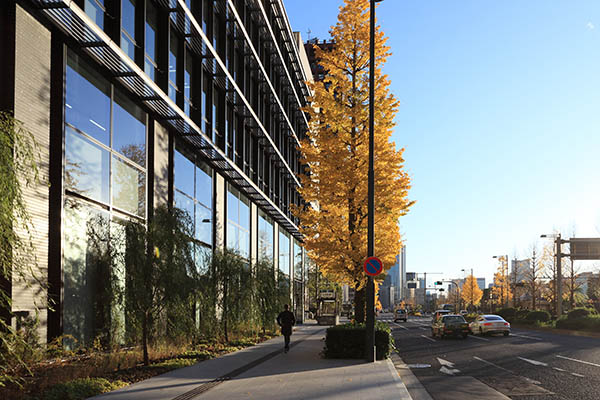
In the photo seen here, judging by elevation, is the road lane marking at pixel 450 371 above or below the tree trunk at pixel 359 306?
below

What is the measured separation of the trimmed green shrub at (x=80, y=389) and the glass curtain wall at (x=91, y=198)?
127 inches

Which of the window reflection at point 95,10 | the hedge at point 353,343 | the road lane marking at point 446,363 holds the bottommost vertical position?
the road lane marking at point 446,363

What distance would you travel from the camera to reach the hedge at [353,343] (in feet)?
63.0

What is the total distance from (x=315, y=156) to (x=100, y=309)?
408 inches

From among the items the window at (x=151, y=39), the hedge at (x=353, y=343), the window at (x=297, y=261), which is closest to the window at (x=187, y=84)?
the window at (x=151, y=39)

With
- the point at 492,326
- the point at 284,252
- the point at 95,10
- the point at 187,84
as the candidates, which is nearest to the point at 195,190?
the point at 187,84

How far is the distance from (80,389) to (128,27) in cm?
1232

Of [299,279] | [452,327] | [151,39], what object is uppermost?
[151,39]

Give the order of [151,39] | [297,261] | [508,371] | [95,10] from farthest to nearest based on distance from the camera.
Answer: [297,261] < [151,39] < [95,10] < [508,371]

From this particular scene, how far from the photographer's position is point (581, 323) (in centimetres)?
3897

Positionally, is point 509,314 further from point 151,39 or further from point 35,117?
point 35,117

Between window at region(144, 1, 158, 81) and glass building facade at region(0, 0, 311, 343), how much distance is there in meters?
0.04

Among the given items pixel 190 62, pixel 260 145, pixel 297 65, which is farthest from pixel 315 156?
pixel 297 65

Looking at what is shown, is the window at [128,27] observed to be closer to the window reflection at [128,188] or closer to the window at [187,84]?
the window reflection at [128,188]
